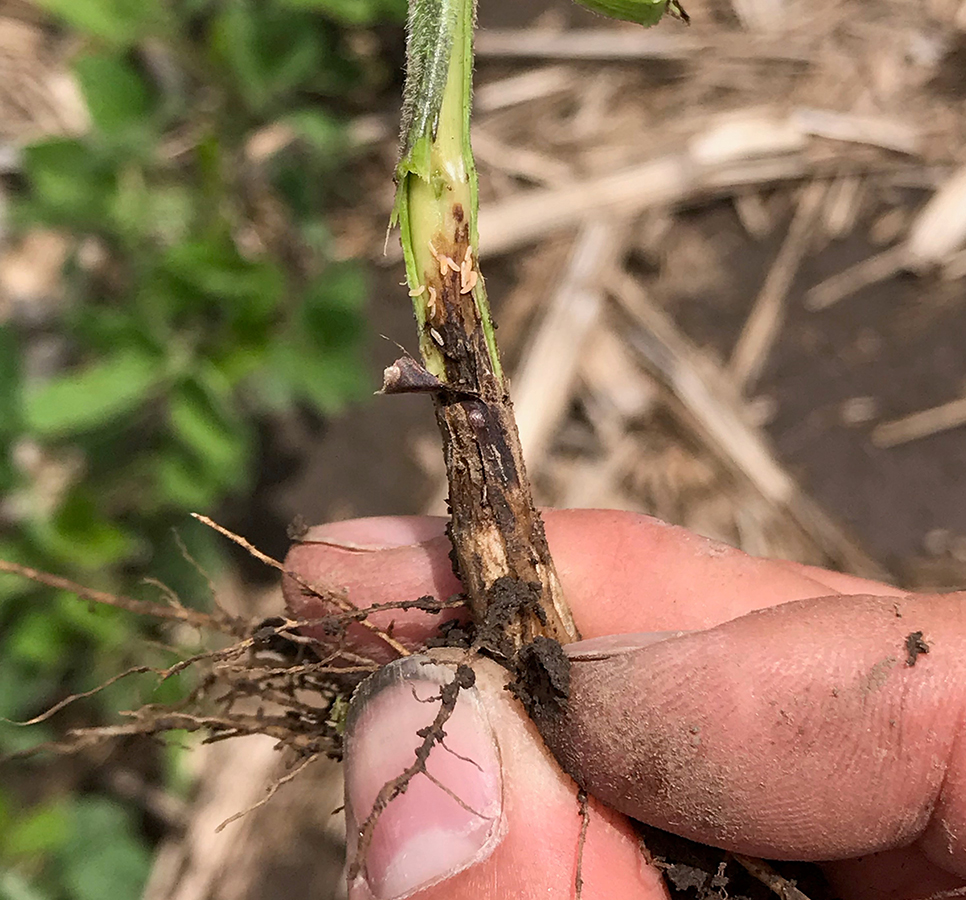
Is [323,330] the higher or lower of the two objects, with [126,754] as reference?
higher

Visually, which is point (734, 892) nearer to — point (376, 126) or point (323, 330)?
point (323, 330)

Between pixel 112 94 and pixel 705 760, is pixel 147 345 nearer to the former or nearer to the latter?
pixel 112 94

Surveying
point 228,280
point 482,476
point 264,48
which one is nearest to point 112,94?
point 264,48

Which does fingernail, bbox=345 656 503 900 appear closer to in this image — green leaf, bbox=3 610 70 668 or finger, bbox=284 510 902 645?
finger, bbox=284 510 902 645

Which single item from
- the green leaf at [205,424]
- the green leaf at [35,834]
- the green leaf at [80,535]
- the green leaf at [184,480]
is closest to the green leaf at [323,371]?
the green leaf at [205,424]

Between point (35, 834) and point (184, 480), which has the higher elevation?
point (184, 480)

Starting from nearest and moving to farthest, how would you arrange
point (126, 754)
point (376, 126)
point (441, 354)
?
1. point (441, 354)
2. point (126, 754)
3. point (376, 126)

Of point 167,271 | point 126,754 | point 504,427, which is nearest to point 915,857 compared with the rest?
point 504,427
